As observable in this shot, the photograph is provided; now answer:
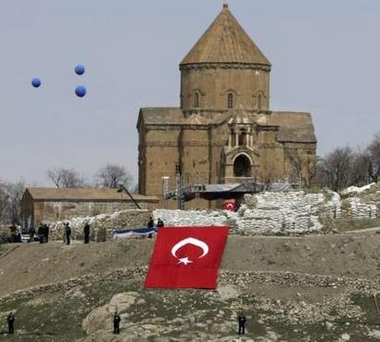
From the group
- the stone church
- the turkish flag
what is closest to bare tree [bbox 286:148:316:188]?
the stone church

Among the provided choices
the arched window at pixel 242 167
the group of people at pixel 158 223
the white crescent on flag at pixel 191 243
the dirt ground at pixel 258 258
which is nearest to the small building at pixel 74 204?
the arched window at pixel 242 167

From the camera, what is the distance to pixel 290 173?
98625 millimetres

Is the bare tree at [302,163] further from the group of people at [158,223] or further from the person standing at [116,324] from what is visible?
the person standing at [116,324]

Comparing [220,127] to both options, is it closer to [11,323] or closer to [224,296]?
[224,296]

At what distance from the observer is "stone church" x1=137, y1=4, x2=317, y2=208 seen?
97.2 metres

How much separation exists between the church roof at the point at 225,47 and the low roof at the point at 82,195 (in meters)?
9.68

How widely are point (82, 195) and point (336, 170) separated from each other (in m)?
24.1

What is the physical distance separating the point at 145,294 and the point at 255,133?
1926 inches

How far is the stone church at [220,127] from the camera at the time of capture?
9725cm

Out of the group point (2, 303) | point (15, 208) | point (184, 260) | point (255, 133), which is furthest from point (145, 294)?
point (15, 208)

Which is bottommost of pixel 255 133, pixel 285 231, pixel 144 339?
pixel 144 339

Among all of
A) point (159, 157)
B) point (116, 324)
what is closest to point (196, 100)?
point (159, 157)

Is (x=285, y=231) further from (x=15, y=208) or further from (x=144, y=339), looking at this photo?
(x=15, y=208)

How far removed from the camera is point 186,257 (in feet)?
172
